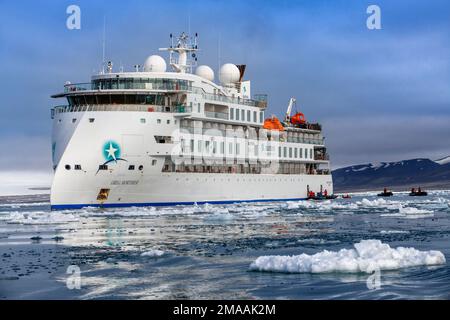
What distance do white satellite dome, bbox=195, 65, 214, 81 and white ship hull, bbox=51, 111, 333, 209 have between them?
14559mm

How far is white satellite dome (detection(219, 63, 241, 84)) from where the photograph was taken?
73375 mm

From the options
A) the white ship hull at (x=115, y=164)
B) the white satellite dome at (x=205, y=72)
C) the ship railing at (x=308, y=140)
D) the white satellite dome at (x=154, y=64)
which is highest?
the white satellite dome at (x=205, y=72)

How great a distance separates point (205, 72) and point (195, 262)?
52.6 meters

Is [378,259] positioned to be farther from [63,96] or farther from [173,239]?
[63,96]

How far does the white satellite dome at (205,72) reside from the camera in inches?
2744

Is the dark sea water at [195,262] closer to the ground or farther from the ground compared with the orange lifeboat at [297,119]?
closer to the ground

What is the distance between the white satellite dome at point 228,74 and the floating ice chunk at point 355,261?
56709 mm

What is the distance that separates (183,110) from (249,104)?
14688 mm

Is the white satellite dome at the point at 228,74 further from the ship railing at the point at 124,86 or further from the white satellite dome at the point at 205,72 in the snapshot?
the ship railing at the point at 124,86

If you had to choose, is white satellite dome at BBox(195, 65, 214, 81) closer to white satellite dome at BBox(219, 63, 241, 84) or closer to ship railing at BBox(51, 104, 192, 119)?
white satellite dome at BBox(219, 63, 241, 84)

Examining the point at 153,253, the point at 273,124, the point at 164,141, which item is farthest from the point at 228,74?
the point at 153,253

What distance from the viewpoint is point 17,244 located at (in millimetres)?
25078

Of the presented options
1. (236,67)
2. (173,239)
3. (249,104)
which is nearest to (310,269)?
(173,239)

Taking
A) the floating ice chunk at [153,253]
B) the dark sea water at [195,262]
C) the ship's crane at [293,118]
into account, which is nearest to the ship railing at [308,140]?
the ship's crane at [293,118]
